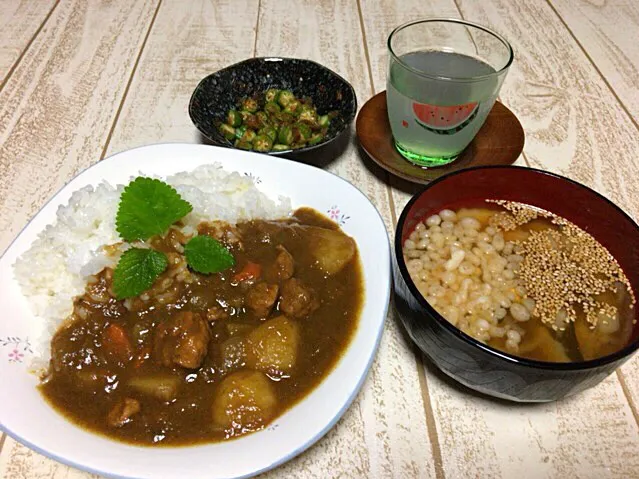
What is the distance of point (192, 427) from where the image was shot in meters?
1.61

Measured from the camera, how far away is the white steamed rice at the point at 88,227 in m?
1.91

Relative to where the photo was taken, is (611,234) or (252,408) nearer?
(252,408)

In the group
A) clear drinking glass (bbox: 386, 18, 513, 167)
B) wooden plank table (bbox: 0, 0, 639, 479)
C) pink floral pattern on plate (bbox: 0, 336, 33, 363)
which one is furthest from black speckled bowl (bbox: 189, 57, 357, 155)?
pink floral pattern on plate (bbox: 0, 336, 33, 363)

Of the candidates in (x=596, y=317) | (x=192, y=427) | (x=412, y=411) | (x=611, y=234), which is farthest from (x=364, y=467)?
(x=611, y=234)

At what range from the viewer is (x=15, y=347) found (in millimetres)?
1747

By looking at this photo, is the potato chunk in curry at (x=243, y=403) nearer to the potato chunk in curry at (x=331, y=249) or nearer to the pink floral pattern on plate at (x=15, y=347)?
the potato chunk in curry at (x=331, y=249)

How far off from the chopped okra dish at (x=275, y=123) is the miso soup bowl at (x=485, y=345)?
83 centimetres

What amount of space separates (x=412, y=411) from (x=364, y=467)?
0.26 meters

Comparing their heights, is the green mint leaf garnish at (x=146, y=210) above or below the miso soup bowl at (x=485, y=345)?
below

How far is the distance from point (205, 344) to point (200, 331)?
0.05m

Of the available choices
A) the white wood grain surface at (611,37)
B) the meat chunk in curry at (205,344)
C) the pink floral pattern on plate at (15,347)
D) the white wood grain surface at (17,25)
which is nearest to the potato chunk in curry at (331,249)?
the meat chunk in curry at (205,344)

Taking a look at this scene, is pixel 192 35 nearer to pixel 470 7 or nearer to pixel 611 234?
pixel 470 7

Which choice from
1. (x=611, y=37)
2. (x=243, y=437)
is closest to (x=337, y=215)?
(x=243, y=437)

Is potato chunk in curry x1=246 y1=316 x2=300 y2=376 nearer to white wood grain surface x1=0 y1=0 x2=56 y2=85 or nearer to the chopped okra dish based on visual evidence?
the chopped okra dish
